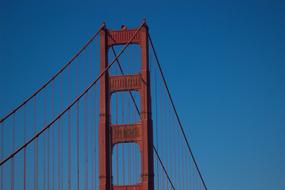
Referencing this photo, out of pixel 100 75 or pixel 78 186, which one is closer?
pixel 78 186

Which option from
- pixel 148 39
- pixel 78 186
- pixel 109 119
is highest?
pixel 148 39

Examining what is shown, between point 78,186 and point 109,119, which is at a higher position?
point 109,119

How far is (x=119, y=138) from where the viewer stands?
1906 inches

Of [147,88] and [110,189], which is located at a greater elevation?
[147,88]

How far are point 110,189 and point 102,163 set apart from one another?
3.84 ft

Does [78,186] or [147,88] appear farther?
[147,88]

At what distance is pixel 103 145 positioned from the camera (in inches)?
1858

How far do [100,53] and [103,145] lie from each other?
4120 mm

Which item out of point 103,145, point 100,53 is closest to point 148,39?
point 100,53

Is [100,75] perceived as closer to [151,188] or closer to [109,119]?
[109,119]

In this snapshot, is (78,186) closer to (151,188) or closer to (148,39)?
(151,188)

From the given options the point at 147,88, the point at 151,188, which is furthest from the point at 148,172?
the point at 147,88

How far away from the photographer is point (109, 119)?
4806 cm

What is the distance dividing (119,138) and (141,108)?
1585mm
